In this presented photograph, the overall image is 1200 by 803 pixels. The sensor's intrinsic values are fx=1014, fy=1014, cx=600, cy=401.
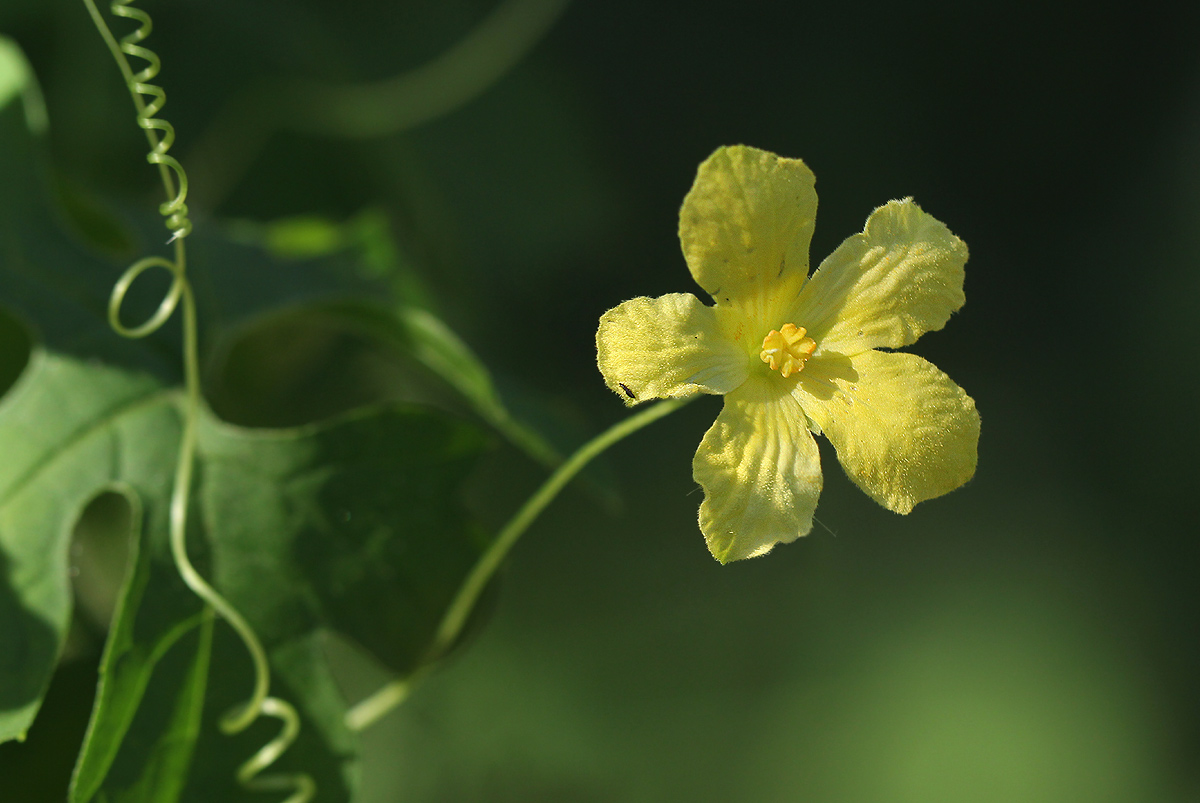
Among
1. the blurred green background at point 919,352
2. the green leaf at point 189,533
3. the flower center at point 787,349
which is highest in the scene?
the flower center at point 787,349

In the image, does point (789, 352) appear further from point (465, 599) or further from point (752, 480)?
point (465, 599)

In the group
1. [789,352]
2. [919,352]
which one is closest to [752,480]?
[789,352]

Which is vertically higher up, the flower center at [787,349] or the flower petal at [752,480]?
the flower center at [787,349]

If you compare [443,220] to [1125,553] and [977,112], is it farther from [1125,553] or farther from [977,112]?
[1125,553]

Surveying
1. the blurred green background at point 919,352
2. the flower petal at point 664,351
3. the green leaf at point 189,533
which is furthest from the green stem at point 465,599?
the blurred green background at point 919,352

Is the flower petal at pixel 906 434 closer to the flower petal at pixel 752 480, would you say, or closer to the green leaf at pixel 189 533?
the flower petal at pixel 752 480

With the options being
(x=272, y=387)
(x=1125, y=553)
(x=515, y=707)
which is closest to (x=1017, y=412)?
(x=1125, y=553)

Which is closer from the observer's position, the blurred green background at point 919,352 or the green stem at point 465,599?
the green stem at point 465,599
